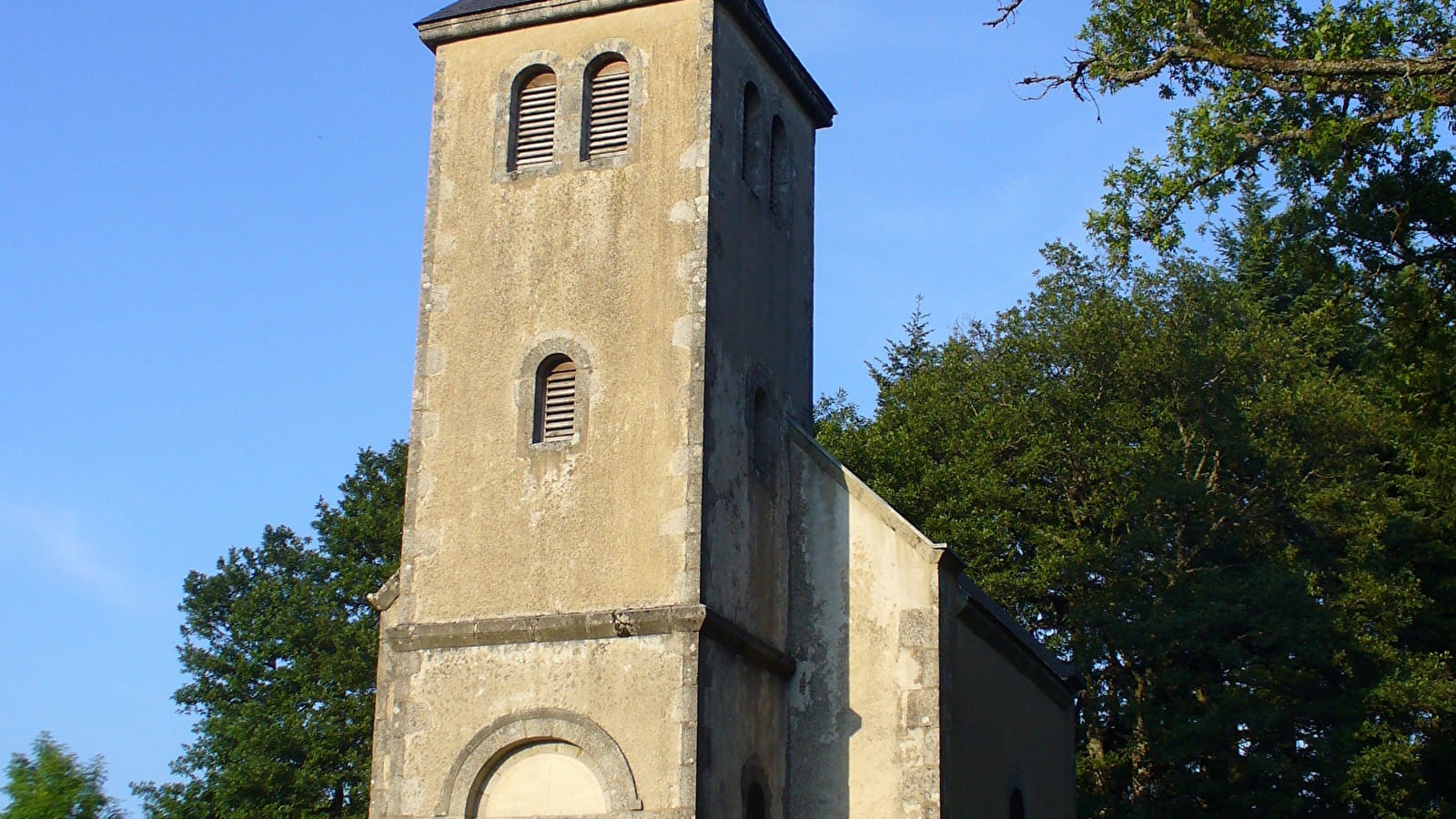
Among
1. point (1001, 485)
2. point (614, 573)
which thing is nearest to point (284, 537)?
point (1001, 485)

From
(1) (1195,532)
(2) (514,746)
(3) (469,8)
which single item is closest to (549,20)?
(3) (469,8)

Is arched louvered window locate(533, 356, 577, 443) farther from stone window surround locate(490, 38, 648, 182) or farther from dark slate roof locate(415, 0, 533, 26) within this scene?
dark slate roof locate(415, 0, 533, 26)

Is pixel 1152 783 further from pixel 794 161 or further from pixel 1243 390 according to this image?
pixel 794 161

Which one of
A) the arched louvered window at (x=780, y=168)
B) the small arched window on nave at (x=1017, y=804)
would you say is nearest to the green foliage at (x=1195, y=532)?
the small arched window on nave at (x=1017, y=804)

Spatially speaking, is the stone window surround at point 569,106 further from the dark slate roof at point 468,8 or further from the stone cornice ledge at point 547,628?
the stone cornice ledge at point 547,628

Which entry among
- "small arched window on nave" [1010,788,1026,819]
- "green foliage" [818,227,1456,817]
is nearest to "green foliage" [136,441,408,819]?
"green foliage" [818,227,1456,817]

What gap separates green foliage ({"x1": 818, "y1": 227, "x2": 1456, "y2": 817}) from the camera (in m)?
30.5

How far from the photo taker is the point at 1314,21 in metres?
15.4

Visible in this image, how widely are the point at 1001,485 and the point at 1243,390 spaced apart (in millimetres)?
6401

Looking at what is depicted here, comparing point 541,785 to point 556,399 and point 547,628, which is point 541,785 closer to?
point 547,628

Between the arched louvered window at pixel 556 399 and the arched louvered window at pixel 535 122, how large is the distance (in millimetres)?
2309

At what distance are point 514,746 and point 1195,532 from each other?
22.9 metres

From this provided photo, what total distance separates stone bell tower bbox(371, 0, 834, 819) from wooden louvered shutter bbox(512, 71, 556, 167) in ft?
0.09

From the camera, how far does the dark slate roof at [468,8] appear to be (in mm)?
18109
